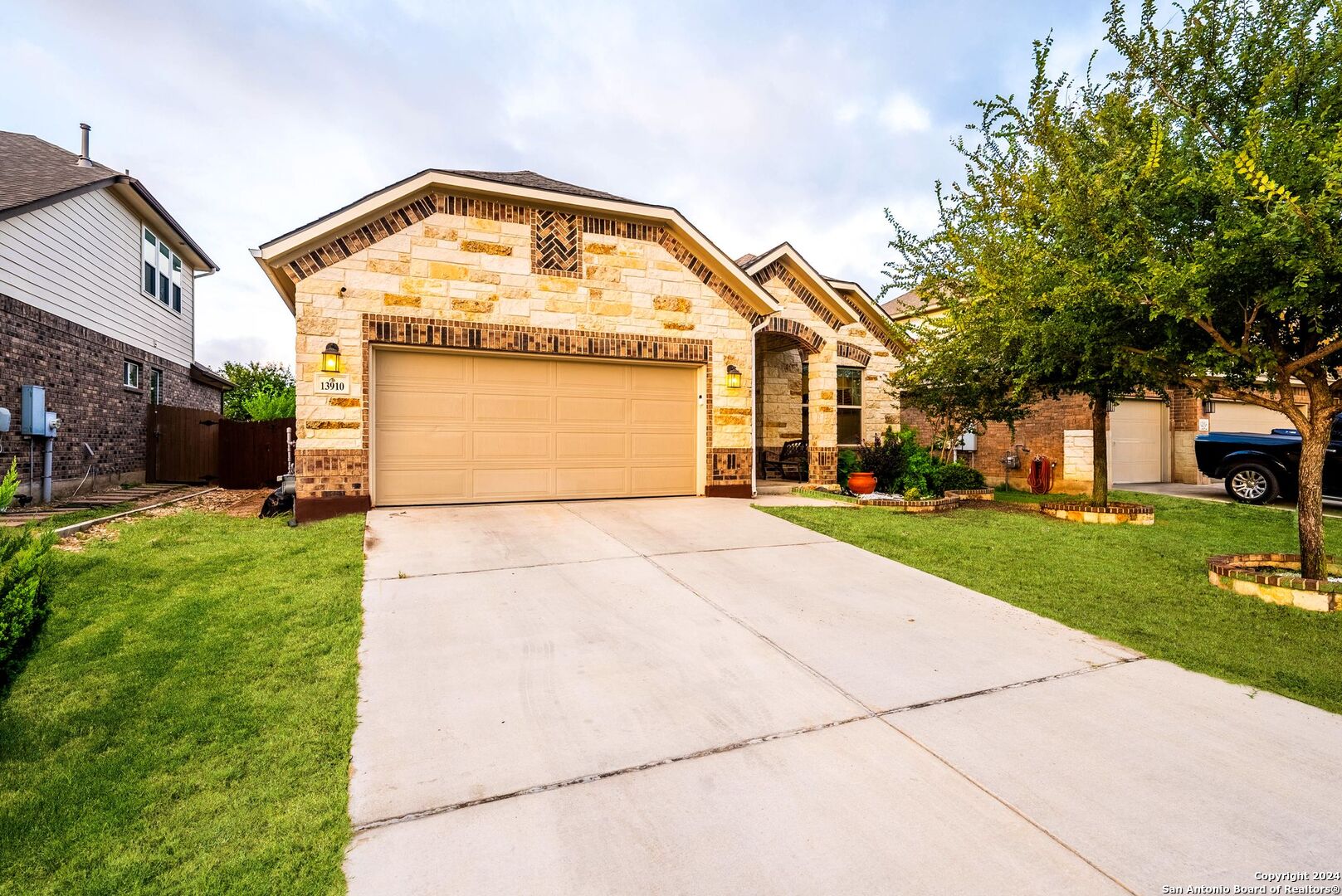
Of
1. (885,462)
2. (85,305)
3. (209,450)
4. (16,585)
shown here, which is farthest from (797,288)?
(209,450)

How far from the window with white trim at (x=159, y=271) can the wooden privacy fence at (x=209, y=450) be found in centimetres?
277

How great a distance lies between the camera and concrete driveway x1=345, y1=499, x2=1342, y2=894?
2012 mm

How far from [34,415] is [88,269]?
3724 mm

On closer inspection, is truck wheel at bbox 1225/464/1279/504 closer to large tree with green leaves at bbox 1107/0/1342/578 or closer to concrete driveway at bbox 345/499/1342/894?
large tree with green leaves at bbox 1107/0/1342/578

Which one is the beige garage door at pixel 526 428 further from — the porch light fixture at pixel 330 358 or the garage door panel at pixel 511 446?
the porch light fixture at pixel 330 358

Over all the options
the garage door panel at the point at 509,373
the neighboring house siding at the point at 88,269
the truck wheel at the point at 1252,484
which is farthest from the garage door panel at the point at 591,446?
the truck wheel at the point at 1252,484

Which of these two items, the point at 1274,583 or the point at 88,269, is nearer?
the point at 1274,583

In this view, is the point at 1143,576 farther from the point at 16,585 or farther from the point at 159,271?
the point at 159,271

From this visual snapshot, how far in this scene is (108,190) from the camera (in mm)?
12164

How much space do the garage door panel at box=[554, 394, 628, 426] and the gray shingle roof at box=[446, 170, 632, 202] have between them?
118 inches

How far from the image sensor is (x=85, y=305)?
11.2 m

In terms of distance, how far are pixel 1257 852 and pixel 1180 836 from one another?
0.71ft

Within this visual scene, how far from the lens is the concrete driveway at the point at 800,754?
201 centimetres

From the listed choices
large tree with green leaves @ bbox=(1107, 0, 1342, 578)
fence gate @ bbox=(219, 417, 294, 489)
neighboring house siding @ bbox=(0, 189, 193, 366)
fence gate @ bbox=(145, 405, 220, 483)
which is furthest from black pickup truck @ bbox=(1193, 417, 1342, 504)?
fence gate @ bbox=(145, 405, 220, 483)
